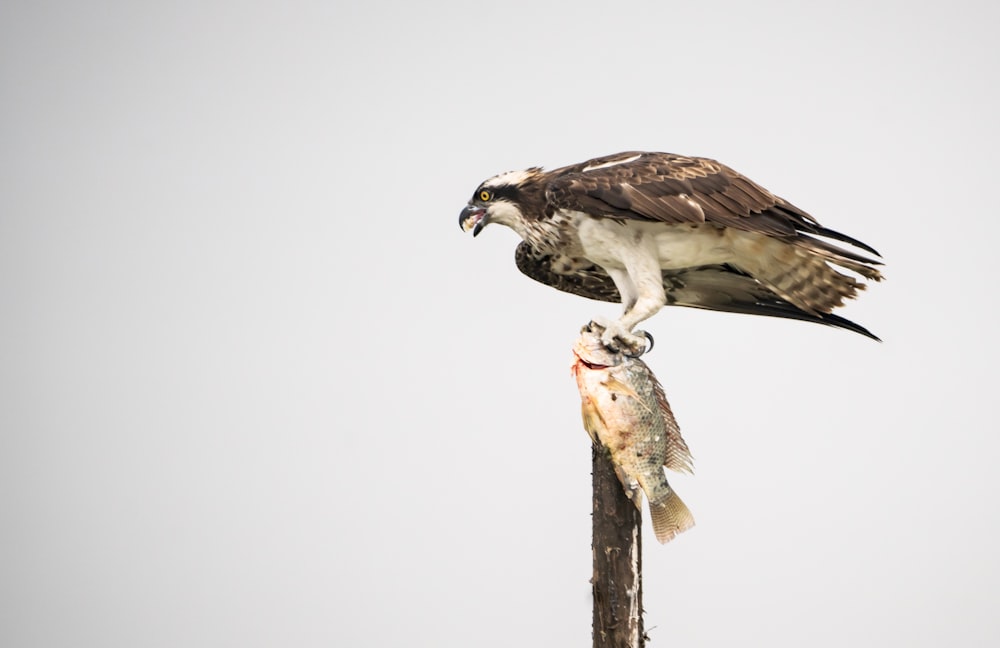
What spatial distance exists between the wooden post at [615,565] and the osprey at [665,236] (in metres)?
0.81

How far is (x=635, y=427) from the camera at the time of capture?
4945mm

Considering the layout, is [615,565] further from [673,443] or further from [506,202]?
[506,202]

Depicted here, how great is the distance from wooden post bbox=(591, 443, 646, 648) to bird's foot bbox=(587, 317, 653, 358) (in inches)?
21.9

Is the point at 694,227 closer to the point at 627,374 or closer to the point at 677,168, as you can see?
the point at 677,168

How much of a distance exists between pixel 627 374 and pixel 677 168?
3.86 ft

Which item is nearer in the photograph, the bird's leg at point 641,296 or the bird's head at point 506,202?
the bird's leg at point 641,296

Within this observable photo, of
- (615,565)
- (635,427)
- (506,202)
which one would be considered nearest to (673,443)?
(635,427)

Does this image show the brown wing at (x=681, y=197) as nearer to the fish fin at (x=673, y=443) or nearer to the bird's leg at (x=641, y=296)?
the bird's leg at (x=641, y=296)

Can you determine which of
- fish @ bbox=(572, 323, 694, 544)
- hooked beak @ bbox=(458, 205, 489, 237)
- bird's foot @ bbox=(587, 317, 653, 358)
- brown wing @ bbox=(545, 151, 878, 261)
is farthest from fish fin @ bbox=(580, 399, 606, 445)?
hooked beak @ bbox=(458, 205, 489, 237)

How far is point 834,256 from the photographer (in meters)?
5.17

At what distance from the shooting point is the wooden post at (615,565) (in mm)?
4902

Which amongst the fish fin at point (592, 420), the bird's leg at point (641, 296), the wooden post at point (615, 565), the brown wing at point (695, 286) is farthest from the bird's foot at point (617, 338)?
the brown wing at point (695, 286)

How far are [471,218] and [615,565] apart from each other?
2.20m

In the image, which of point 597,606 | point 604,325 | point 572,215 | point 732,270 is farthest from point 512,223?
point 597,606
